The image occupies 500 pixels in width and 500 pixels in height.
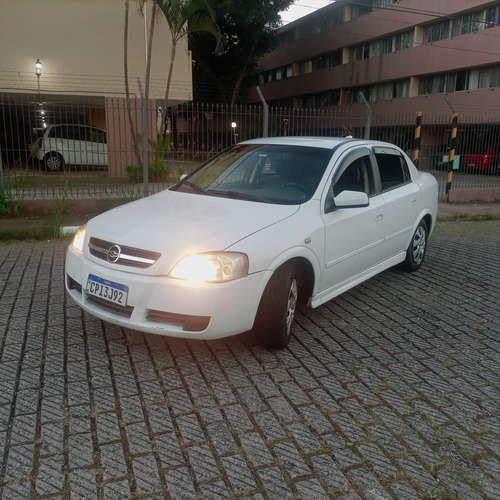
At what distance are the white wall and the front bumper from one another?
552 inches

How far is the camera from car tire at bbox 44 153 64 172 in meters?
10.1

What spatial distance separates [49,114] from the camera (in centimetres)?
1298

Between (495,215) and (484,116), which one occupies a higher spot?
(484,116)

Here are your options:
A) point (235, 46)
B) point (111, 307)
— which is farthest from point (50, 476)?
point (235, 46)

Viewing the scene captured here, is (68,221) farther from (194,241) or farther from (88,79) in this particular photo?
(88,79)

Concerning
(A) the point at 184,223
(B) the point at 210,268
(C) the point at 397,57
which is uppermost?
(C) the point at 397,57

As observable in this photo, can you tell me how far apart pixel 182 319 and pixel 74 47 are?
1488 cm

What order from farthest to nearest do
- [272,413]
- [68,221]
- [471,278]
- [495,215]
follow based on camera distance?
1. [495,215]
2. [68,221]
3. [471,278]
4. [272,413]

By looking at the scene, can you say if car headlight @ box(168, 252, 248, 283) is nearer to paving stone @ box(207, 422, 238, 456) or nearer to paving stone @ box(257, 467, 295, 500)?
paving stone @ box(207, 422, 238, 456)

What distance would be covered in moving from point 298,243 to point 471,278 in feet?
10.5

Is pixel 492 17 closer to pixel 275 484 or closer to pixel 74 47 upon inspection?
pixel 74 47

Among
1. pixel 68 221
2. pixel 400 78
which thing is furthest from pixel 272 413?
pixel 400 78

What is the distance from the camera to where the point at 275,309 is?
360 centimetres

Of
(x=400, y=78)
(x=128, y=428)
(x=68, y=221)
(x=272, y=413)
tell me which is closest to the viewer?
(x=128, y=428)
